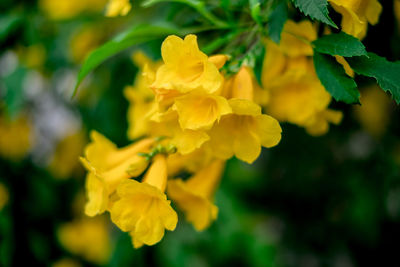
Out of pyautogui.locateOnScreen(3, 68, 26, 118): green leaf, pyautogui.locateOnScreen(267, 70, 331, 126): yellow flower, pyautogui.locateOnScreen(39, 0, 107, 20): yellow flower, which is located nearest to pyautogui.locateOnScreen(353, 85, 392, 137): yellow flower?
pyautogui.locateOnScreen(267, 70, 331, 126): yellow flower

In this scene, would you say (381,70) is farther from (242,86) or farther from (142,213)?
(142,213)

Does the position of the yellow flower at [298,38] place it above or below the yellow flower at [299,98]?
above

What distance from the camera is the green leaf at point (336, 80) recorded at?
1.22 m

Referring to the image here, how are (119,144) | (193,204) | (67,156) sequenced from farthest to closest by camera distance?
(67,156)
(119,144)
(193,204)

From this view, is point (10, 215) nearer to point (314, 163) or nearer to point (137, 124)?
point (137, 124)

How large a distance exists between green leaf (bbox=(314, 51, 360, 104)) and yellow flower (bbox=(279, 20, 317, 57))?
4.8 inches

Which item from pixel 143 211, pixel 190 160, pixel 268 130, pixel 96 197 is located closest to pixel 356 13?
pixel 268 130

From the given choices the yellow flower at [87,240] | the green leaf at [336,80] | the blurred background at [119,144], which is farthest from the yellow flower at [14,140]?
the green leaf at [336,80]

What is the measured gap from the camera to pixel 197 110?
1.26 metres

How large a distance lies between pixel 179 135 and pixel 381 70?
674 millimetres

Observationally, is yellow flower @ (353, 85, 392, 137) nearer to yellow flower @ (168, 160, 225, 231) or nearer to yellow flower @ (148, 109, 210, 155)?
yellow flower @ (168, 160, 225, 231)

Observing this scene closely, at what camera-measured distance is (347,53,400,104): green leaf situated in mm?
1196

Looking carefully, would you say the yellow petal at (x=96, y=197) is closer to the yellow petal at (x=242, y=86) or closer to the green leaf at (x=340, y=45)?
the yellow petal at (x=242, y=86)

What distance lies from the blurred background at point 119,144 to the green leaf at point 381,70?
4.23ft
